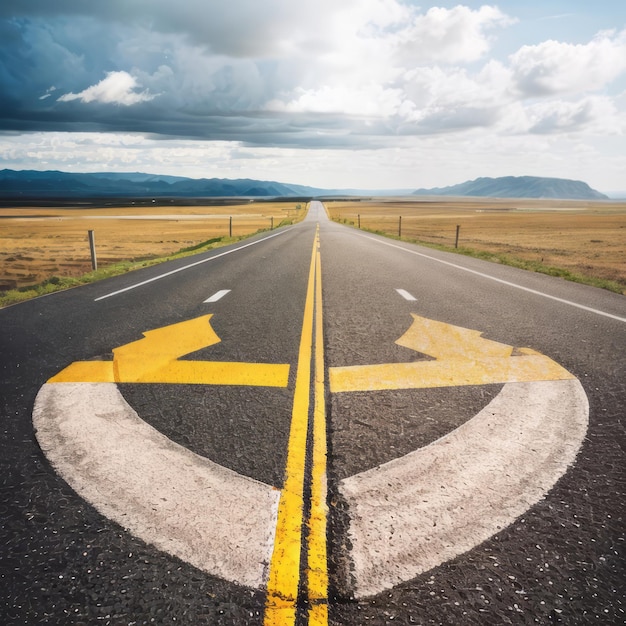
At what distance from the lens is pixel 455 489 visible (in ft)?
8.59

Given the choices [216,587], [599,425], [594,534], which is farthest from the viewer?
[599,425]

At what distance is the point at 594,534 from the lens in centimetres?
228

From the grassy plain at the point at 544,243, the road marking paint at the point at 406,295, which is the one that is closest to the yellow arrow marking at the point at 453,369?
the road marking paint at the point at 406,295

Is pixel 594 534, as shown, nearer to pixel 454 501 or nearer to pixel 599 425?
pixel 454 501

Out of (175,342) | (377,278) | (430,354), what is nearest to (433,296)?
(377,278)

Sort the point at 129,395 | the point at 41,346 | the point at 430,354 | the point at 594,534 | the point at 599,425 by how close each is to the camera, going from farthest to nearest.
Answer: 1. the point at 41,346
2. the point at 430,354
3. the point at 129,395
4. the point at 599,425
5. the point at 594,534

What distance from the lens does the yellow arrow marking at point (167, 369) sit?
4387mm

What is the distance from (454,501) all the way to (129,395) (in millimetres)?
2786

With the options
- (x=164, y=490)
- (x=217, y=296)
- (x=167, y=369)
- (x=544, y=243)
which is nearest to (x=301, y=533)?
(x=164, y=490)

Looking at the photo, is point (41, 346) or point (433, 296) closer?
point (41, 346)

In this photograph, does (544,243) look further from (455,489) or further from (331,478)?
(331,478)

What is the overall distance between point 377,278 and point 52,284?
310 inches

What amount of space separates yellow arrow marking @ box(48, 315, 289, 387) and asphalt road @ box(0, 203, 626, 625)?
4cm

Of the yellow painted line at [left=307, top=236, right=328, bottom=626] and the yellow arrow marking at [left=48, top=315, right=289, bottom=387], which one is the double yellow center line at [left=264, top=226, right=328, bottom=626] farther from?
the yellow arrow marking at [left=48, top=315, right=289, bottom=387]
